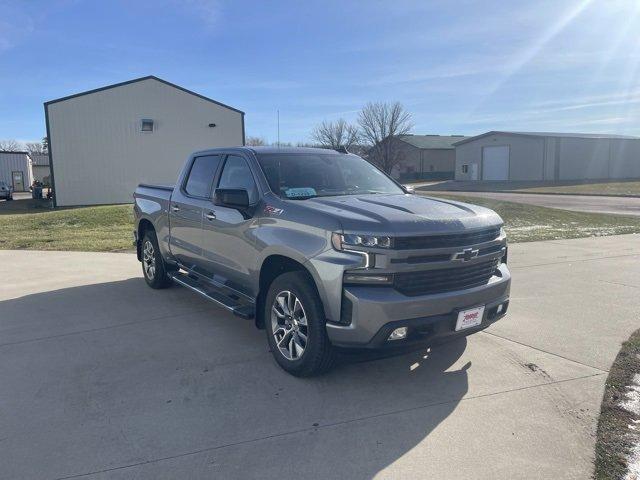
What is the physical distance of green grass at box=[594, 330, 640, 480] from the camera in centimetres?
305

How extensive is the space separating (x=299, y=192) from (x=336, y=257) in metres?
1.12

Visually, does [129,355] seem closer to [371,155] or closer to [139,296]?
[139,296]

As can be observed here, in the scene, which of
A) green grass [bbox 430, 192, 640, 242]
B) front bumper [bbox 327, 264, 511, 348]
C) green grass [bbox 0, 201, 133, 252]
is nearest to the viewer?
front bumper [bbox 327, 264, 511, 348]

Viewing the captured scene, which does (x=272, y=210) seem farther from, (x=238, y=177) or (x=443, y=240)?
(x=443, y=240)

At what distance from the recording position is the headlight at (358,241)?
12.3ft

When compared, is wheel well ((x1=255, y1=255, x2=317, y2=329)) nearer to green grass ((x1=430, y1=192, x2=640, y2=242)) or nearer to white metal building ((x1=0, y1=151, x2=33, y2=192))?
green grass ((x1=430, y1=192, x2=640, y2=242))

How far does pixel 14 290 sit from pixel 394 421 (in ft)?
20.9

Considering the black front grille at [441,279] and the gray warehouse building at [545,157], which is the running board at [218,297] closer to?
the black front grille at [441,279]

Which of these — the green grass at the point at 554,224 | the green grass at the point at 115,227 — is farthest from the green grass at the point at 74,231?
the green grass at the point at 554,224

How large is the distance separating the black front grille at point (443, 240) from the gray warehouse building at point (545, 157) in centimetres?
4889

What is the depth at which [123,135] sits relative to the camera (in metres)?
26.7

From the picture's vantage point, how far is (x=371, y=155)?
2413 inches

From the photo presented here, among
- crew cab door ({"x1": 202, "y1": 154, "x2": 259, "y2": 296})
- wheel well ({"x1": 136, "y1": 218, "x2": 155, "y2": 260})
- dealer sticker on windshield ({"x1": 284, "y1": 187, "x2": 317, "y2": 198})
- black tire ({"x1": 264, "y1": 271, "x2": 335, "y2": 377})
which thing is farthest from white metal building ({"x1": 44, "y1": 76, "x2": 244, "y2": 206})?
black tire ({"x1": 264, "y1": 271, "x2": 335, "y2": 377})

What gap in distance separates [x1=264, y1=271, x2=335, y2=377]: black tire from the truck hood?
1.99ft
